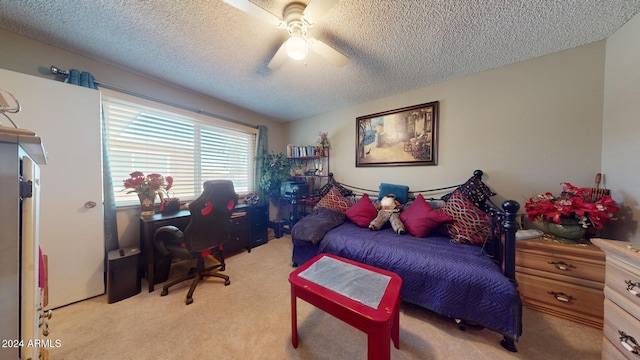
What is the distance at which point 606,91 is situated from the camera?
1.64 meters

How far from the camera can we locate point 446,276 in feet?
4.68

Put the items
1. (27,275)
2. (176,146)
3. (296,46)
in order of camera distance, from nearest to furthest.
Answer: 1. (27,275)
2. (296,46)
3. (176,146)

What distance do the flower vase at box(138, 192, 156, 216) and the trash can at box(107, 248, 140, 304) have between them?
47cm

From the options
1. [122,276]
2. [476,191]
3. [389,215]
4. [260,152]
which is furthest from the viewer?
[260,152]

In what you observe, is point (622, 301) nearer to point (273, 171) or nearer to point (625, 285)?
point (625, 285)

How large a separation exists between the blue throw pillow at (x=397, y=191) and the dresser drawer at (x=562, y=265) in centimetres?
121

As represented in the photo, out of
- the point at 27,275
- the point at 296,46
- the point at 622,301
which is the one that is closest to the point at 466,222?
the point at 622,301

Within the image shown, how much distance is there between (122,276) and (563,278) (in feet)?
12.9

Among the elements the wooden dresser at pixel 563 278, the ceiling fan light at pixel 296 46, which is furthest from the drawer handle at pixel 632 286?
the ceiling fan light at pixel 296 46

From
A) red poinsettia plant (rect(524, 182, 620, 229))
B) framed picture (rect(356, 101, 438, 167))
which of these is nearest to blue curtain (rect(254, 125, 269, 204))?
framed picture (rect(356, 101, 438, 167))

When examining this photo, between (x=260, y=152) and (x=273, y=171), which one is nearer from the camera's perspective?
(x=273, y=171)

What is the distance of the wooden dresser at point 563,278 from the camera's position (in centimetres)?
140

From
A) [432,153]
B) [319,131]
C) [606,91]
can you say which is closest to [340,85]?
[319,131]

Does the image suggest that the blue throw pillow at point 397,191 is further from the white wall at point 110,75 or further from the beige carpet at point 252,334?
the white wall at point 110,75
